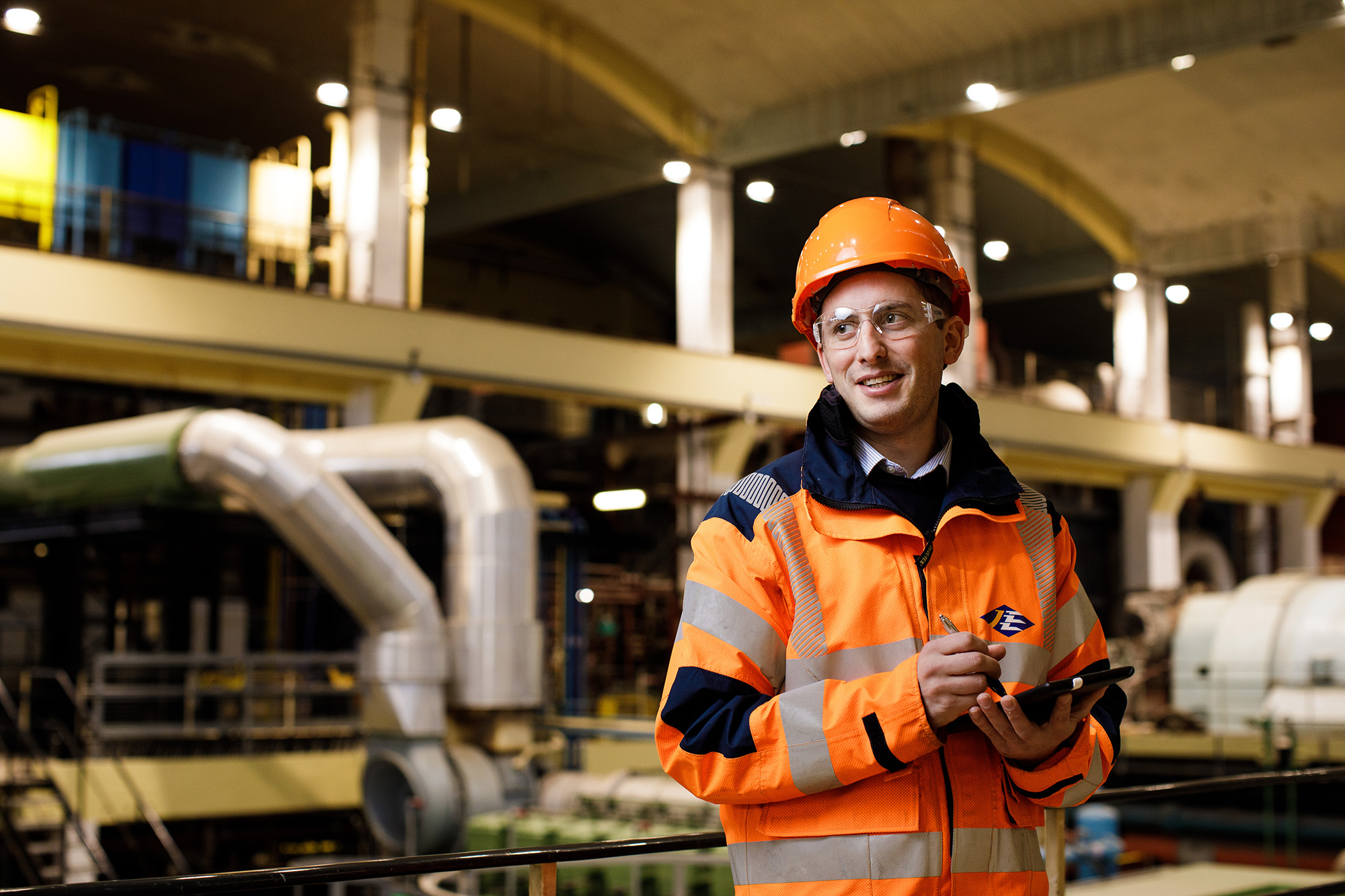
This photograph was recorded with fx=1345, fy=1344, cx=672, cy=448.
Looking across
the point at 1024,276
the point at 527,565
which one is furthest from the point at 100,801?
the point at 1024,276

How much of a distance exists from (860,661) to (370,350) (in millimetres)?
13447

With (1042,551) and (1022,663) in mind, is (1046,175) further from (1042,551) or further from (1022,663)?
(1022,663)

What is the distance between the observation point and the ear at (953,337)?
73.9 inches

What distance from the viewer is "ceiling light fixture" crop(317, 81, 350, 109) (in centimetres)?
1536

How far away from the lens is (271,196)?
14820 mm

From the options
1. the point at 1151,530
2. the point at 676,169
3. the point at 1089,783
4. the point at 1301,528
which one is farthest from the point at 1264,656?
the point at 1301,528

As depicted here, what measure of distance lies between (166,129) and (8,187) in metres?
7.76

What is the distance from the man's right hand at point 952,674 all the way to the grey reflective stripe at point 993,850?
7.9 inches

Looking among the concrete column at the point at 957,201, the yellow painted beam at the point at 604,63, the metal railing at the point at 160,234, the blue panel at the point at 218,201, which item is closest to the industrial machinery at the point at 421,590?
the metal railing at the point at 160,234

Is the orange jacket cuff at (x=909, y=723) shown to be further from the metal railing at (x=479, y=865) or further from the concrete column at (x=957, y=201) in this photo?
the concrete column at (x=957, y=201)

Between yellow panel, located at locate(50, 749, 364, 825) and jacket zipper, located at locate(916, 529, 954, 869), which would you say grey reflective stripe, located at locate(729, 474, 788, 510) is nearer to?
jacket zipper, located at locate(916, 529, 954, 869)

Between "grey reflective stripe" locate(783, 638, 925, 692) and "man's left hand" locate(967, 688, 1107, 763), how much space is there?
113 millimetres

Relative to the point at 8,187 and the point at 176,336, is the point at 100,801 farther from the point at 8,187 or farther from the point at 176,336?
the point at 8,187

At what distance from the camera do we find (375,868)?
2.05m
